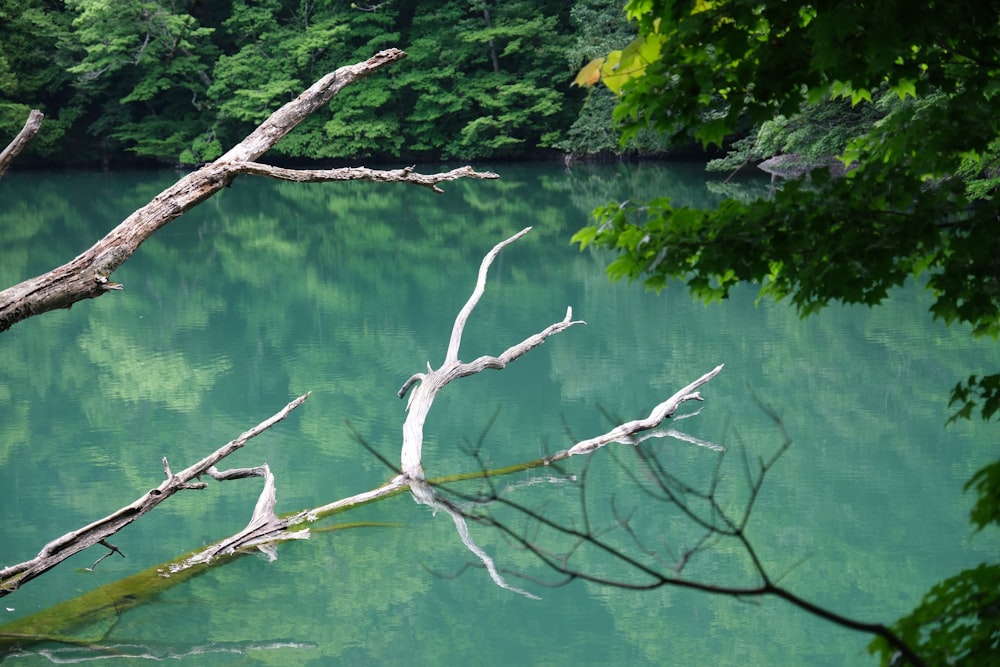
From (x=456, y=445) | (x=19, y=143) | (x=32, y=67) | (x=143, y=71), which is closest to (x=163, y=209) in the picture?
(x=19, y=143)

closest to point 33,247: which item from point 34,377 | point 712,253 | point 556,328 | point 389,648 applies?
point 34,377

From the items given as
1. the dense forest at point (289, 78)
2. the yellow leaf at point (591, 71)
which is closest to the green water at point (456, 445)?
the yellow leaf at point (591, 71)

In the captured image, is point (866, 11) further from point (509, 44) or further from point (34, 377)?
point (509, 44)

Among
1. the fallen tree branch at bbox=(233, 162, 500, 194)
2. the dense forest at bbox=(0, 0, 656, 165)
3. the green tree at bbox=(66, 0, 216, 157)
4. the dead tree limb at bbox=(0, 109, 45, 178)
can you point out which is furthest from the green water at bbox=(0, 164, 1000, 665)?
the green tree at bbox=(66, 0, 216, 157)

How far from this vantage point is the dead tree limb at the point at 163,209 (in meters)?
3.66

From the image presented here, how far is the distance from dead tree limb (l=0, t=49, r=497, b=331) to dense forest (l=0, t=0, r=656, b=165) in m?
A: 20.9

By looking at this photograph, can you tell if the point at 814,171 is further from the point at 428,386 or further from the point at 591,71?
the point at 428,386

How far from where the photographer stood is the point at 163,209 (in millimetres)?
3951

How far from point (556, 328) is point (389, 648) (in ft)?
8.64

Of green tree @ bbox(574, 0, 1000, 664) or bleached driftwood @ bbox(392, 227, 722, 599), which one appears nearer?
green tree @ bbox(574, 0, 1000, 664)

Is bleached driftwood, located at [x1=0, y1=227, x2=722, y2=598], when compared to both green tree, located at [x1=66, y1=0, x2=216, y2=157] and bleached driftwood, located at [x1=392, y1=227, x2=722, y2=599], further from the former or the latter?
green tree, located at [x1=66, y1=0, x2=216, y2=157]

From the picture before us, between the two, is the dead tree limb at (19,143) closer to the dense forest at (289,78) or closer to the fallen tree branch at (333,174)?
the fallen tree branch at (333,174)

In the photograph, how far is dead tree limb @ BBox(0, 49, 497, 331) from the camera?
12.0 ft

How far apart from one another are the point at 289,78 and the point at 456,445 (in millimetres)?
21769
